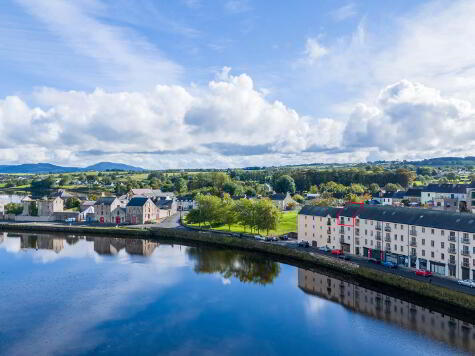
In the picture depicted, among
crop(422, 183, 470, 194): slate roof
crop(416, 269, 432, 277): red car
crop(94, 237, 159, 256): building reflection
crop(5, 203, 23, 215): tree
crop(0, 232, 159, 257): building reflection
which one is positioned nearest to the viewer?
crop(416, 269, 432, 277): red car

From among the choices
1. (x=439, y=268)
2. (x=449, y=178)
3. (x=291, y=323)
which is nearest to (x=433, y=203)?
(x=439, y=268)

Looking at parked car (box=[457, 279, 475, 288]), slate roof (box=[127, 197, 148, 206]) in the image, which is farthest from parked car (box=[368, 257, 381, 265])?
slate roof (box=[127, 197, 148, 206])

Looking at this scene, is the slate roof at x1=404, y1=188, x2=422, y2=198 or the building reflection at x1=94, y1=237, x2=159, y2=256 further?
the slate roof at x1=404, y1=188, x2=422, y2=198

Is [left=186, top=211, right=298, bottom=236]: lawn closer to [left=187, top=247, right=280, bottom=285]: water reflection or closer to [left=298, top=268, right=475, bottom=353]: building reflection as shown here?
[left=187, top=247, right=280, bottom=285]: water reflection

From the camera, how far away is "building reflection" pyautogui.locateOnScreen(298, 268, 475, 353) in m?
27.8

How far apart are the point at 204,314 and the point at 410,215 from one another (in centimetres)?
2663

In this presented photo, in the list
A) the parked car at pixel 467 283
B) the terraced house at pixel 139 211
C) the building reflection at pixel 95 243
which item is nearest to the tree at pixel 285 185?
the terraced house at pixel 139 211

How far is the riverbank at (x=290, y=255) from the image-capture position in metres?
32.7

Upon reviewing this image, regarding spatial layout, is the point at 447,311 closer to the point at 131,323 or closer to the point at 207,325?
the point at 207,325

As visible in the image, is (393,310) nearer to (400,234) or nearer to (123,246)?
(400,234)

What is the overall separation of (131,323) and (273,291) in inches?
600

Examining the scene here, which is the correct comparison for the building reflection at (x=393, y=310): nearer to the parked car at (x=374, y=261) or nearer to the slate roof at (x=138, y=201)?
the parked car at (x=374, y=261)

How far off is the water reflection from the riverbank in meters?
2.63

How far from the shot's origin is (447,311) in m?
31.6
